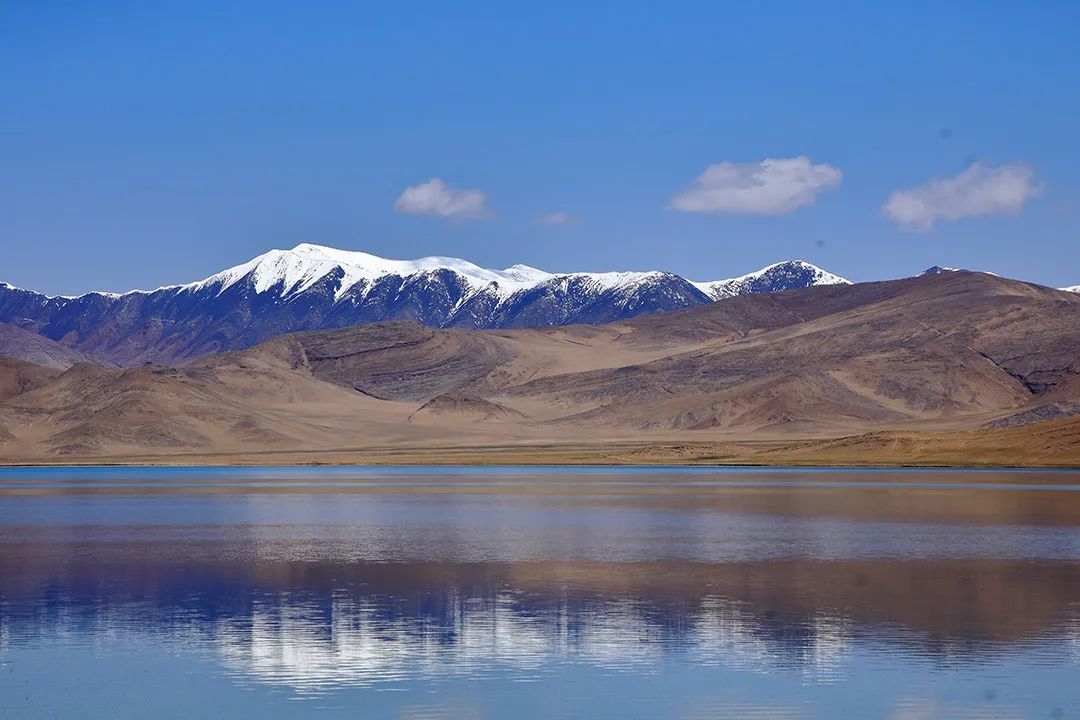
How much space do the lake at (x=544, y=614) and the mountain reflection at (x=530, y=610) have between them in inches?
4.4

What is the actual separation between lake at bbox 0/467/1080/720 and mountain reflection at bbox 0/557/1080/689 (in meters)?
0.11

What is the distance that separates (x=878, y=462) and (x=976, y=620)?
107480mm

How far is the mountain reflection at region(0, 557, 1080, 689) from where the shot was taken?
92.6 ft

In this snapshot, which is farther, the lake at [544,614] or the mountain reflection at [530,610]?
the mountain reflection at [530,610]

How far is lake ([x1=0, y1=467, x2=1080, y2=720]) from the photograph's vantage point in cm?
2461

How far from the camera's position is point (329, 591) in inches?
1486

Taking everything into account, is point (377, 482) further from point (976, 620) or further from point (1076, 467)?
point (976, 620)

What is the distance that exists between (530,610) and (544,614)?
70 centimetres

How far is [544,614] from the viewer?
3353 cm

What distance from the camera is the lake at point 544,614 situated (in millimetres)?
24609

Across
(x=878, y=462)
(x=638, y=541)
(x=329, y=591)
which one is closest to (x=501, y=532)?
(x=638, y=541)

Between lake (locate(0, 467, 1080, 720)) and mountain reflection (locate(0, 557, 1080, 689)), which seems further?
mountain reflection (locate(0, 557, 1080, 689))

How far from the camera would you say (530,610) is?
34.2 metres

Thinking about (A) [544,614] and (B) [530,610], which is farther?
(B) [530,610]
